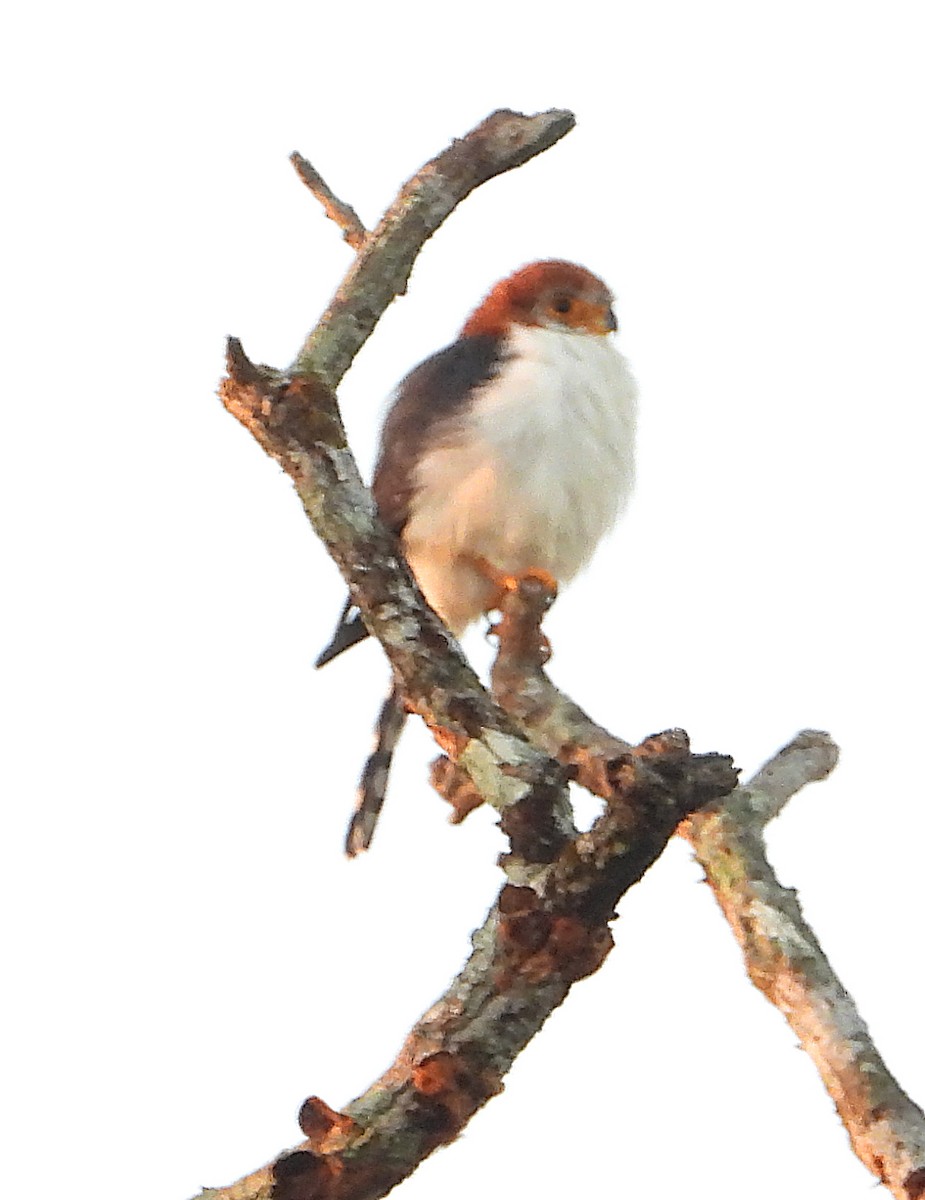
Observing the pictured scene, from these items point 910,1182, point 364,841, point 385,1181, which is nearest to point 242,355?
point 385,1181

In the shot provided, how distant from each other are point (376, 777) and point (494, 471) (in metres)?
1.30

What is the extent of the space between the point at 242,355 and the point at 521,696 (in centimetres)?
170

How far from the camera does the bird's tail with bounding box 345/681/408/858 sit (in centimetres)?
616

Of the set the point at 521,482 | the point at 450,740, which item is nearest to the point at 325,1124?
the point at 450,740

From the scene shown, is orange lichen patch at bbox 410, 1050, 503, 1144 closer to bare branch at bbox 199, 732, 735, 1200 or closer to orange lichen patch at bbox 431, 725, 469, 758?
bare branch at bbox 199, 732, 735, 1200

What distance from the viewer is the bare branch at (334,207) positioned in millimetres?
5384

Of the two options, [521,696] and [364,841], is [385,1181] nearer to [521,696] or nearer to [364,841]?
[521,696]

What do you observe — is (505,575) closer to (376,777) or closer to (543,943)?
(376,777)

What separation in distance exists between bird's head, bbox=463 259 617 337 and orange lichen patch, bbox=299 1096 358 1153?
14.3 feet

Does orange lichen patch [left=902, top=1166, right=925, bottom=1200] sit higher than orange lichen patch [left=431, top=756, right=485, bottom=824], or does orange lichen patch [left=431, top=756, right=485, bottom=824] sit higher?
orange lichen patch [left=431, top=756, right=485, bottom=824]

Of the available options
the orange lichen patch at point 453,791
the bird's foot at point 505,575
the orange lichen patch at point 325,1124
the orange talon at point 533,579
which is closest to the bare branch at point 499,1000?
the orange lichen patch at point 325,1124

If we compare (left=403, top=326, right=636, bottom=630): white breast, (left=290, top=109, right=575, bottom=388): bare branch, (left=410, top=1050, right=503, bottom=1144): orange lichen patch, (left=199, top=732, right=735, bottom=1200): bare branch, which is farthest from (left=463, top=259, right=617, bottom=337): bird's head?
(left=410, top=1050, right=503, bottom=1144): orange lichen patch

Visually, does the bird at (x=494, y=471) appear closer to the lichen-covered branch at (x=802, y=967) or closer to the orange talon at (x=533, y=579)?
the orange talon at (x=533, y=579)

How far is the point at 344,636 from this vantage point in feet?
20.4
